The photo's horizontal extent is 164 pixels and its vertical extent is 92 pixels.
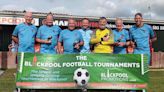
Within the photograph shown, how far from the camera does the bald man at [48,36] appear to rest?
1090 centimetres

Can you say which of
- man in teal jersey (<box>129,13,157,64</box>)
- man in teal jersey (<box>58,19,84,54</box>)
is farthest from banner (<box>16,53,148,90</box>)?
man in teal jersey (<box>58,19,84,54</box>)

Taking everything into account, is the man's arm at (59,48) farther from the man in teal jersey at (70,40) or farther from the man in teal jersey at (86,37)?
the man in teal jersey at (86,37)

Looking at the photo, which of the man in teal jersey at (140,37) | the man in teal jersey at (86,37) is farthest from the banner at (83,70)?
the man in teal jersey at (86,37)

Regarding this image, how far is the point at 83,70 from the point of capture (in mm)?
10375

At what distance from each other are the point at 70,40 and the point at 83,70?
3.29 feet

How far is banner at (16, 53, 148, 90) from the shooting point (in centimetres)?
1039

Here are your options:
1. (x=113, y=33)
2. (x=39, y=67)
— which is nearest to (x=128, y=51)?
(x=113, y=33)

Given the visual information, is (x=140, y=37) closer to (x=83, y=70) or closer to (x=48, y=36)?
(x=83, y=70)

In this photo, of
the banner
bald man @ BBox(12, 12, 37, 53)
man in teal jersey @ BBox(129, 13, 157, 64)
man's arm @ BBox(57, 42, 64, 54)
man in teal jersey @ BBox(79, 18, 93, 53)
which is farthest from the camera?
man in teal jersey @ BBox(79, 18, 93, 53)

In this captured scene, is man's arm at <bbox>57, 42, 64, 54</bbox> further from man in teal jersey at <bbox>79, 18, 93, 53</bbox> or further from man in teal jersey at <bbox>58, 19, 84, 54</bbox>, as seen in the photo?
man in teal jersey at <bbox>79, 18, 93, 53</bbox>

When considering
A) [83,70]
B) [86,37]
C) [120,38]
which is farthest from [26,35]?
[120,38]

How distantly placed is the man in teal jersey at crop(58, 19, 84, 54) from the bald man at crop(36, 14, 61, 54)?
0.16 metres

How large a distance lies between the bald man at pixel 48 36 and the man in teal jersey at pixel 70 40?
16 cm

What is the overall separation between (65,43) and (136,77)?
81.2 inches
